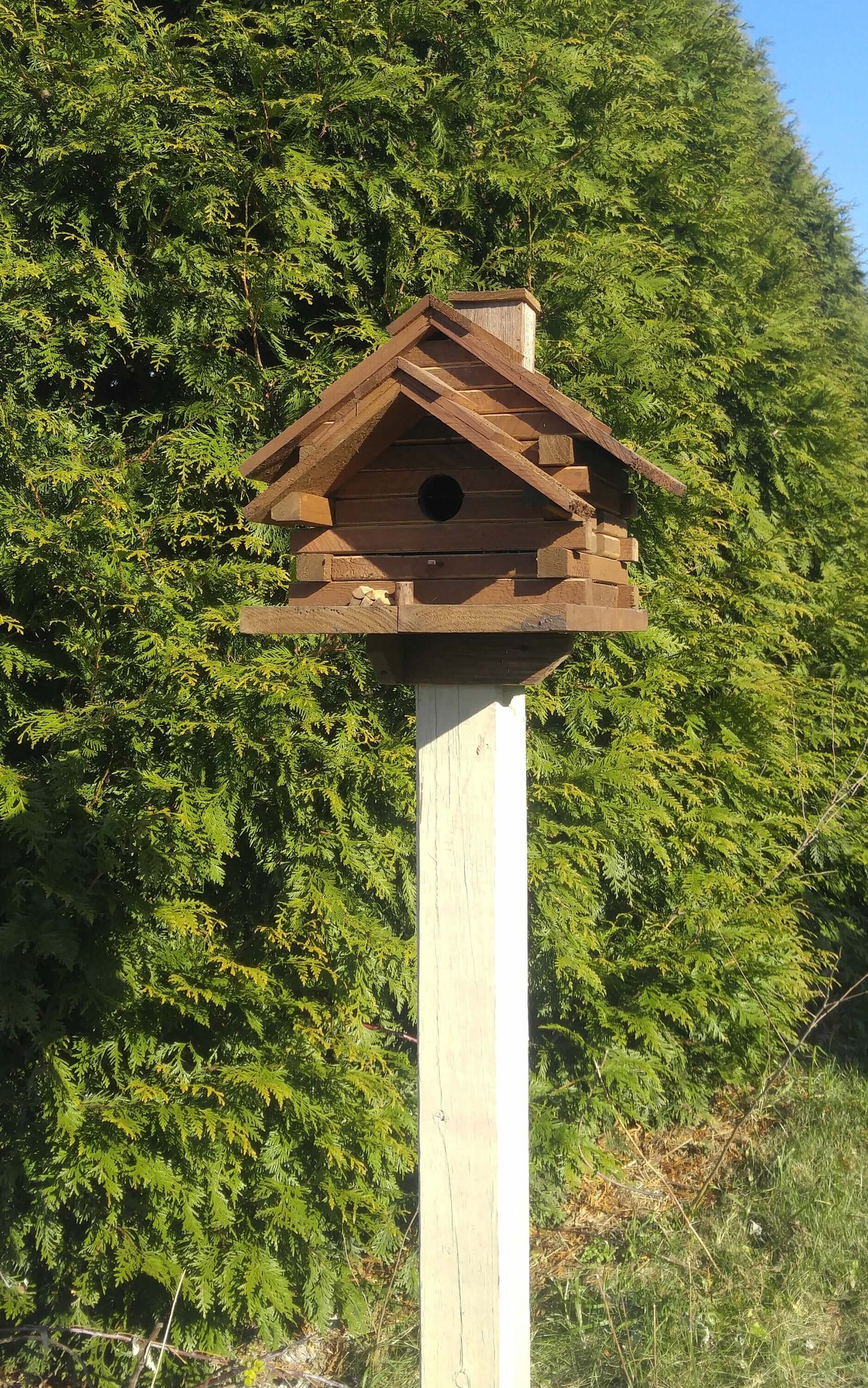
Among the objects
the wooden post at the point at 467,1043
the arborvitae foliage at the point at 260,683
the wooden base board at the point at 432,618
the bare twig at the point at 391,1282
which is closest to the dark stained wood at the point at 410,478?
the wooden base board at the point at 432,618

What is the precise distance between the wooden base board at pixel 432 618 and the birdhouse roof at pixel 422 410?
0.17 metres

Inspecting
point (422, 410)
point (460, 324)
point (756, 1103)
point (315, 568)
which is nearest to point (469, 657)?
point (315, 568)

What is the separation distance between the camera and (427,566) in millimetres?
1760

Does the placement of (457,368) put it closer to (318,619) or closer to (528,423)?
(528,423)

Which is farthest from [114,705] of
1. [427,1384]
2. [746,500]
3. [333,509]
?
[746,500]

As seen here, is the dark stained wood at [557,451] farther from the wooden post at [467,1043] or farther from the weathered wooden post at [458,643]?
the wooden post at [467,1043]

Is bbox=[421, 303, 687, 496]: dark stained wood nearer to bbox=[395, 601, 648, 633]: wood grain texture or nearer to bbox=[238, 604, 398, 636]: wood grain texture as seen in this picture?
bbox=[395, 601, 648, 633]: wood grain texture

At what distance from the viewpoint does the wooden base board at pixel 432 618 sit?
1589 mm

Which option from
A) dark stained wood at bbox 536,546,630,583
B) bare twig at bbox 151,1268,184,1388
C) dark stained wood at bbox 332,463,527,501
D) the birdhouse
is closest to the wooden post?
the birdhouse

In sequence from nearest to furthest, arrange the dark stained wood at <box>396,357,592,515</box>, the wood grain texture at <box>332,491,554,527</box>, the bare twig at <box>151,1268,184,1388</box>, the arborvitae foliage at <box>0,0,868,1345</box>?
the dark stained wood at <box>396,357,592,515</box>, the wood grain texture at <box>332,491,554,527</box>, the bare twig at <box>151,1268,184,1388</box>, the arborvitae foliage at <box>0,0,868,1345</box>

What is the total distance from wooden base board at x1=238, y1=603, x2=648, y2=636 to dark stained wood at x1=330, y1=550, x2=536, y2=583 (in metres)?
0.06

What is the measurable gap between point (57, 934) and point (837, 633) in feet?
12.4

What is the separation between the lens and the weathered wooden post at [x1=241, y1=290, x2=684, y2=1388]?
1.71 metres

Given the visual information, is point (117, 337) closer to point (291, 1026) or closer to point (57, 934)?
point (57, 934)
